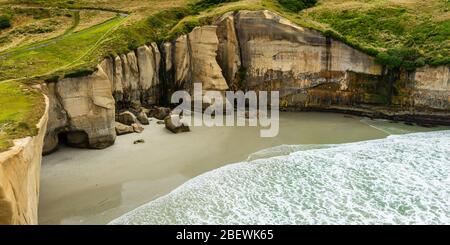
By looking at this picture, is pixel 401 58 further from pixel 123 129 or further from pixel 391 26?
pixel 123 129

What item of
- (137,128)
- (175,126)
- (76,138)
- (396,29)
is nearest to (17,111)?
(76,138)

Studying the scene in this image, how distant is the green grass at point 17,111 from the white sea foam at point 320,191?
5.91m

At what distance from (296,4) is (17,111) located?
39767 millimetres

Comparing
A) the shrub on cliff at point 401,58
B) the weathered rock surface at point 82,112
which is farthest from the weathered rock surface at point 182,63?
the shrub on cliff at point 401,58

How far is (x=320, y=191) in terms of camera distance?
22.5 metres

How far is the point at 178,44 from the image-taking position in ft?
128

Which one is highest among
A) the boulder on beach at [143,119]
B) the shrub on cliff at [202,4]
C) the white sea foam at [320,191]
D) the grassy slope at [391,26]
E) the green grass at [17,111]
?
the shrub on cliff at [202,4]

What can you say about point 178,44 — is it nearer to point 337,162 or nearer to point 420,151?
point 337,162

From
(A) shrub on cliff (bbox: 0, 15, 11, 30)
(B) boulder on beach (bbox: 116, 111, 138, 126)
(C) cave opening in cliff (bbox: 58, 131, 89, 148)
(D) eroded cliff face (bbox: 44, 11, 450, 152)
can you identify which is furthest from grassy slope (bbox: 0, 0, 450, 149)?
(A) shrub on cliff (bbox: 0, 15, 11, 30)

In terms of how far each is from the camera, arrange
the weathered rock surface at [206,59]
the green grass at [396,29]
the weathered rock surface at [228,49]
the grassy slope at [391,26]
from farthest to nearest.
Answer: the weathered rock surface at [228,49], the weathered rock surface at [206,59], the grassy slope at [391,26], the green grass at [396,29]

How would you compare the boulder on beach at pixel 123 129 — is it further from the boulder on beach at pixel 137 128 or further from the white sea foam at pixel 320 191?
the white sea foam at pixel 320 191

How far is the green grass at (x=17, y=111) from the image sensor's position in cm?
1709

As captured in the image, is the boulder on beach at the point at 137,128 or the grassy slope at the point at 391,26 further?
the grassy slope at the point at 391,26
